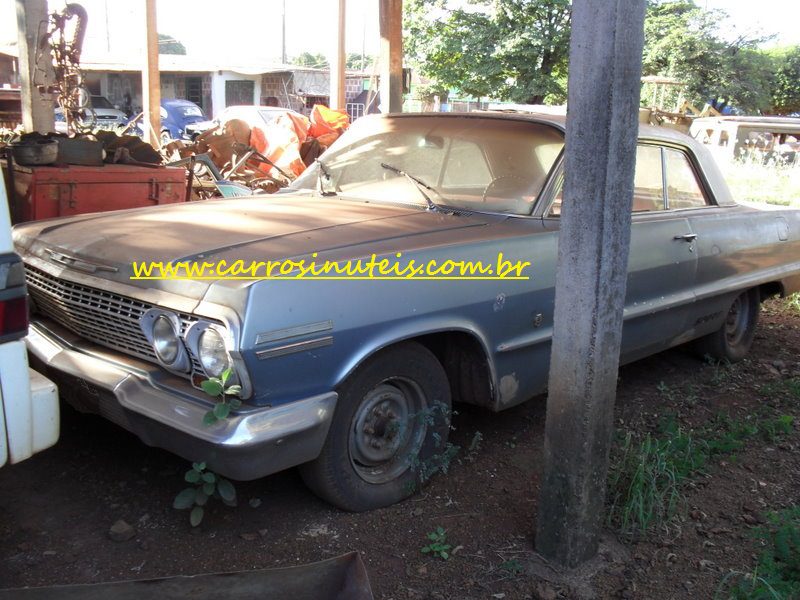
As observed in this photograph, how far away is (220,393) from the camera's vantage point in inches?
95.3

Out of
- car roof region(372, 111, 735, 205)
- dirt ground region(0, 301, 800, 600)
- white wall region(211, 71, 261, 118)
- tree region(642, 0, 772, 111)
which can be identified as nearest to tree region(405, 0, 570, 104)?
tree region(642, 0, 772, 111)

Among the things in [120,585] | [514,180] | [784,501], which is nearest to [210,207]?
[514,180]

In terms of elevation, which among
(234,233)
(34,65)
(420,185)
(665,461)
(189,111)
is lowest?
(665,461)

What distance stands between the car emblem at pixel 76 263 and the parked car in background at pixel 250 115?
824 cm

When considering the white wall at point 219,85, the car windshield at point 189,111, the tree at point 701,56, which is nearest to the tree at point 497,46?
the tree at point 701,56

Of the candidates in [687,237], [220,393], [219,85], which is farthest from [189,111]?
[220,393]

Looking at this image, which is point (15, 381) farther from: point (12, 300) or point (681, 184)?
point (681, 184)

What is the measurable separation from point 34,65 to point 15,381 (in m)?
6.42

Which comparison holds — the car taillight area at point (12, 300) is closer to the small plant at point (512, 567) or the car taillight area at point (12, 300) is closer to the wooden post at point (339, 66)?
the small plant at point (512, 567)

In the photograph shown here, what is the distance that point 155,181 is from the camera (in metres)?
5.61

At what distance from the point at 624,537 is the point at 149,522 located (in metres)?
1.83

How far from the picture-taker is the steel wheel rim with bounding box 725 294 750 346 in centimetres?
508

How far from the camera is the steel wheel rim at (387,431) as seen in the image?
2.89 metres

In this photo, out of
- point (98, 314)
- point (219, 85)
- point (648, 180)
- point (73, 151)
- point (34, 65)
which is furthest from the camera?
point (219, 85)
